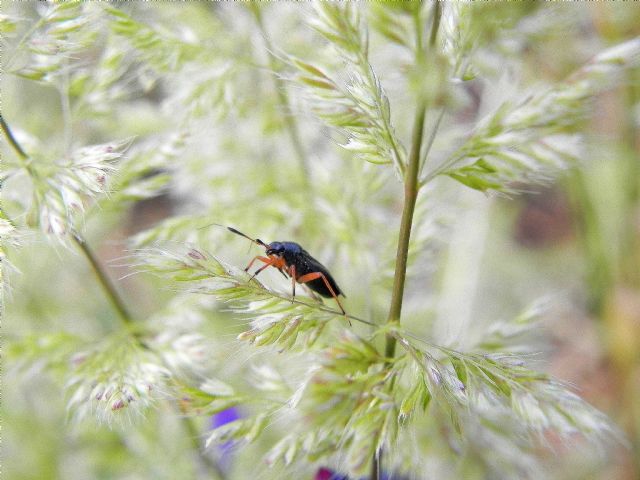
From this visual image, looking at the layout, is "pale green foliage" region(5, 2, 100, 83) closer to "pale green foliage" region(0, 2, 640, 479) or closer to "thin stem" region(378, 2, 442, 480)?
"pale green foliage" region(0, 2, 640, 479)

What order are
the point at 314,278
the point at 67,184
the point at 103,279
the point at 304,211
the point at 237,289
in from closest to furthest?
the point at 237,289
the point at 67,184
the point at 314,278
the point at 103,279
the point at 304,211

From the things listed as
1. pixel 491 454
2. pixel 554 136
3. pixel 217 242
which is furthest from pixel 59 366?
pixel 554 136

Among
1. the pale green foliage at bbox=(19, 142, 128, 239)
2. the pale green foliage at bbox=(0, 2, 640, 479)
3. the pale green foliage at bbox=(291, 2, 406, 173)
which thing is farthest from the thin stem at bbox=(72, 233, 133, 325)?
the pale green foliage at bbox=(291, 2, 406, 173)

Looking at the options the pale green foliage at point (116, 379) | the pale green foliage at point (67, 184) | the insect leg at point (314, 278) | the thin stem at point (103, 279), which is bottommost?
the pale green foliage at point (116, 379)

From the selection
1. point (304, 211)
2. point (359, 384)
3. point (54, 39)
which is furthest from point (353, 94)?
point (304, 211)

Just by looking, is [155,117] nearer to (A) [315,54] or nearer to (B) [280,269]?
(A) [315,54]

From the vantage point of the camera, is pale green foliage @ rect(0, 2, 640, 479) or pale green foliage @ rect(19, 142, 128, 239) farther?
pale green foliage @ rect(19, 142, 128, 239)

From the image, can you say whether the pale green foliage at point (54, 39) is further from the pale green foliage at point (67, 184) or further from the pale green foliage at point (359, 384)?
the pale green foliage at point (359, 384)

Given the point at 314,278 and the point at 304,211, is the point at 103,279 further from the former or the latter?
the point at 304,211

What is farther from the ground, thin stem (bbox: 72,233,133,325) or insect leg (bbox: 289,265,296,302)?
insect leg (bbox: 289,265,296,302)

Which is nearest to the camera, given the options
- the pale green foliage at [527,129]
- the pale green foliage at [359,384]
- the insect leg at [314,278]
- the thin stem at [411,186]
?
the pale green foliage at [359,384]

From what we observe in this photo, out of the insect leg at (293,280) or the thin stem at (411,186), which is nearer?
the thin stem at (411,186)

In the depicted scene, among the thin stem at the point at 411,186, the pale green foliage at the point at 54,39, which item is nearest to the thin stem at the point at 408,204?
the thin stem at the point at 411,186
